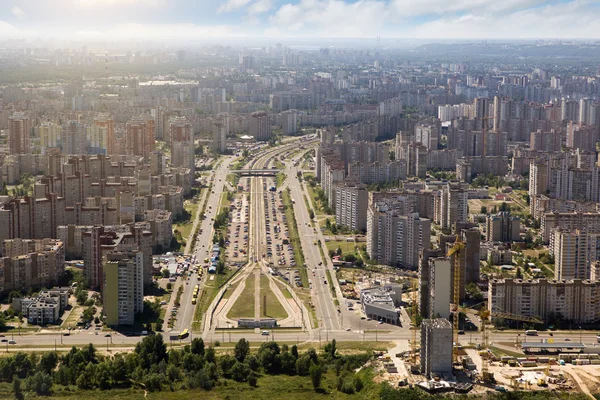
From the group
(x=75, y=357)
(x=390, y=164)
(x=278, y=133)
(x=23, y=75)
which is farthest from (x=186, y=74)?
(x=75, y=357)

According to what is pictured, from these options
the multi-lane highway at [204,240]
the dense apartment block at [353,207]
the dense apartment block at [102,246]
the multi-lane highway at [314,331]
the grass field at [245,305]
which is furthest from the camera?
the dense apartment block at [353,207]

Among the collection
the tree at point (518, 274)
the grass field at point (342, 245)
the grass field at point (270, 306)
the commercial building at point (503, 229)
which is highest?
the commercial building at point (503, 229)

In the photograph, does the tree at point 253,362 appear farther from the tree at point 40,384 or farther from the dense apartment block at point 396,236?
the dense apartment block at point 396,236

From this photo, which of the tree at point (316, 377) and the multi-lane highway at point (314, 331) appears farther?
the multi-lane highway at point (314, 331)

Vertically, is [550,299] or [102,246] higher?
[102,246]

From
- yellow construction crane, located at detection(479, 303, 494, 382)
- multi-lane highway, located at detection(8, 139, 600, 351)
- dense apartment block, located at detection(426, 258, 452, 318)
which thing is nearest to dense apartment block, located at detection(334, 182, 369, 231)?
multi-lane highway, located at detection(8, 139, 600, 351)

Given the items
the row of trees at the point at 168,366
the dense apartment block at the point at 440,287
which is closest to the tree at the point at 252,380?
the row of trees at the point at 168,366

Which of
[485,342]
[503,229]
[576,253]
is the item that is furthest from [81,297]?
[503,229]

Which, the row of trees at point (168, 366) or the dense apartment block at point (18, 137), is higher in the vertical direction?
the dense apartment block at point (18, 137)

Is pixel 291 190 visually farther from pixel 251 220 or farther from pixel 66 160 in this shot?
pixel 66 160

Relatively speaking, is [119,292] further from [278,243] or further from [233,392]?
[278,243]
